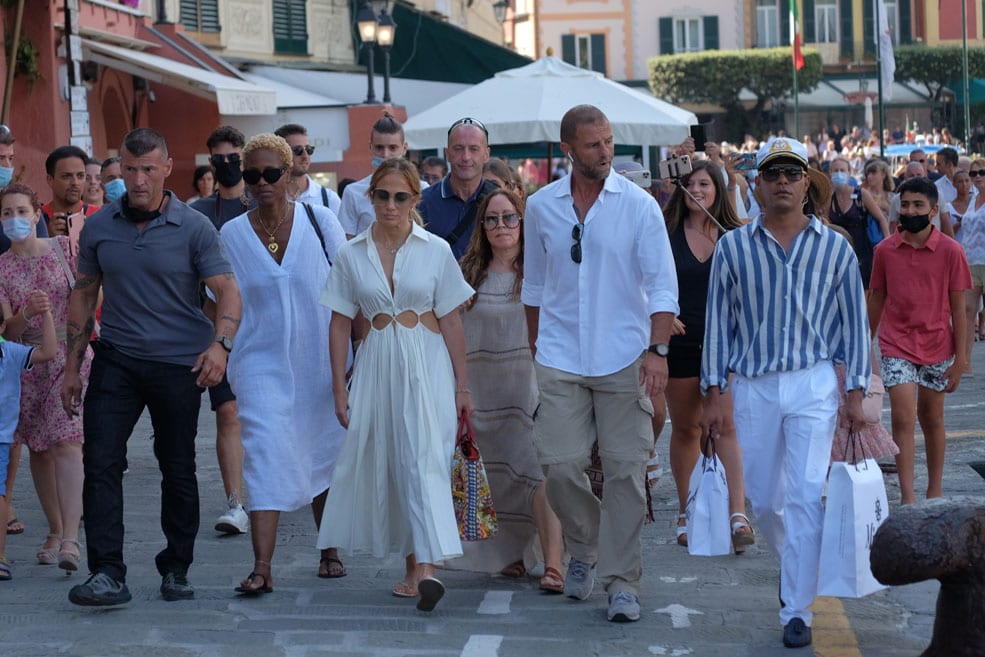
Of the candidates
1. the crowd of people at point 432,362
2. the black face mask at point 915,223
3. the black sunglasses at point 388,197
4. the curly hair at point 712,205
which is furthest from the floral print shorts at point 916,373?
the black sunglasses at point 388,197

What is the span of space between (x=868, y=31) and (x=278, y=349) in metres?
69.5

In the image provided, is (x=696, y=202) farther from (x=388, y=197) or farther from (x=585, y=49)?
(x=585, y=49)

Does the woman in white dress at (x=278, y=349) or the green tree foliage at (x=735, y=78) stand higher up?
the green tree foliage at (x=735, y=78)

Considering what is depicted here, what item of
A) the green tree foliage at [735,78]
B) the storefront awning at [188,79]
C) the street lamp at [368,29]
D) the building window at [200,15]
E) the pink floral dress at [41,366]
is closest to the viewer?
the pink floral dress at [41,366]

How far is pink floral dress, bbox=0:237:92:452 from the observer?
8.13m

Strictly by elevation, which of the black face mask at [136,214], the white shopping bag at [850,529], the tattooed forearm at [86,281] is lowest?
the white shopping bag at [850,529]

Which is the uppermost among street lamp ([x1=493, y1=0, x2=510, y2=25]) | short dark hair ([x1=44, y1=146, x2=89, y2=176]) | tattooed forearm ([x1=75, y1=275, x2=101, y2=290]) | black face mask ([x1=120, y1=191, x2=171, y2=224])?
street lamp ([x1=493, y1=0, x2=510, y2=25])

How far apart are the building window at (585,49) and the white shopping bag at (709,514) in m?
68.8

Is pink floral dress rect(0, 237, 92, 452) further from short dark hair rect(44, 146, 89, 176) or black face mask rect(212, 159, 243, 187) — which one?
black face mask rect(212, 159, 243, 187)

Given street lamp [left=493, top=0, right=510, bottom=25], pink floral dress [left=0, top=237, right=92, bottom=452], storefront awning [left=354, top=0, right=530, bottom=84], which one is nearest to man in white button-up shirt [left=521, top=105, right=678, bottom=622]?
pink floral dress [left=0, top=237, right=92, bottom=452]

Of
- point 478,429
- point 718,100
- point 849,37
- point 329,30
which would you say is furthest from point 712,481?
point 849,37

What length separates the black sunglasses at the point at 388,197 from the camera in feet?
23.9

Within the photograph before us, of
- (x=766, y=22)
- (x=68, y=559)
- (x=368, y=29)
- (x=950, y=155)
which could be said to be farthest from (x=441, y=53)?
(x=766, y=22)

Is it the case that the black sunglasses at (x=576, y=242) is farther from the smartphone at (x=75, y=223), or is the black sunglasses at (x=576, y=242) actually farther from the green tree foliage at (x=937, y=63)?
the green tree foliage at (x=937, y=63)
